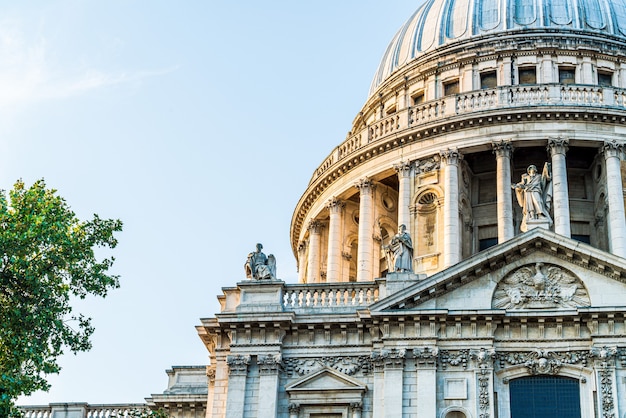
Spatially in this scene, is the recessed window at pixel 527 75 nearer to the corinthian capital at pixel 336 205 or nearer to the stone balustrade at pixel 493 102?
the stone balustrade at pixel 493 102

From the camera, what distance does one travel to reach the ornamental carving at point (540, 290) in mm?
33562

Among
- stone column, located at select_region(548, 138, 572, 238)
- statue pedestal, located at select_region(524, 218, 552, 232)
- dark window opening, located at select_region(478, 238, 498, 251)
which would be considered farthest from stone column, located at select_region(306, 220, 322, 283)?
statue pedestal, located at select_region(524, 218, 552, 232)

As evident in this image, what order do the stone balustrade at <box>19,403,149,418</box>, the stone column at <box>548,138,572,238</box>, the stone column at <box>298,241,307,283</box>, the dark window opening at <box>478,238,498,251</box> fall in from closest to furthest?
1. the stone balustrade at <box>19,403,149,418</box>
2. the stone column at <box>548,138,572,238</box>
3. the dark window opening at <box>478,238,498,251</box>
4. the stone column at <box>298,241,307,283</box>

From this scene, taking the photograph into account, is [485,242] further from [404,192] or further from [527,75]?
[527,75]

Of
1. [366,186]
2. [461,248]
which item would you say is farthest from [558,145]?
[366,186]

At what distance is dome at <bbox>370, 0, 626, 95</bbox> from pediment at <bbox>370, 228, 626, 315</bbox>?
71.8 feet

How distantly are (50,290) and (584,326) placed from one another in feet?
54.2

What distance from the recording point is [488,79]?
53.2m

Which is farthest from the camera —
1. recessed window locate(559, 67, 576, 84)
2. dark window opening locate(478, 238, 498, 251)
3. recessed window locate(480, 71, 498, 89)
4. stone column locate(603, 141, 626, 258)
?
recessed window locate(480, 71, 498, 89)

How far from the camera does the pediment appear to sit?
3353 cm

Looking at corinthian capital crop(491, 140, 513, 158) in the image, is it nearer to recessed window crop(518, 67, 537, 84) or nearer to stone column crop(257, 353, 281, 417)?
recessed window crop(518, 67, 537, 84)

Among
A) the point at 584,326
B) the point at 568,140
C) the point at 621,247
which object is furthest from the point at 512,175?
the point at 584,326

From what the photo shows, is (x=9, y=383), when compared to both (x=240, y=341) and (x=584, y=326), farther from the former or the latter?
(x=584, y=326)

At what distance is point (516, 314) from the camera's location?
33219mm
